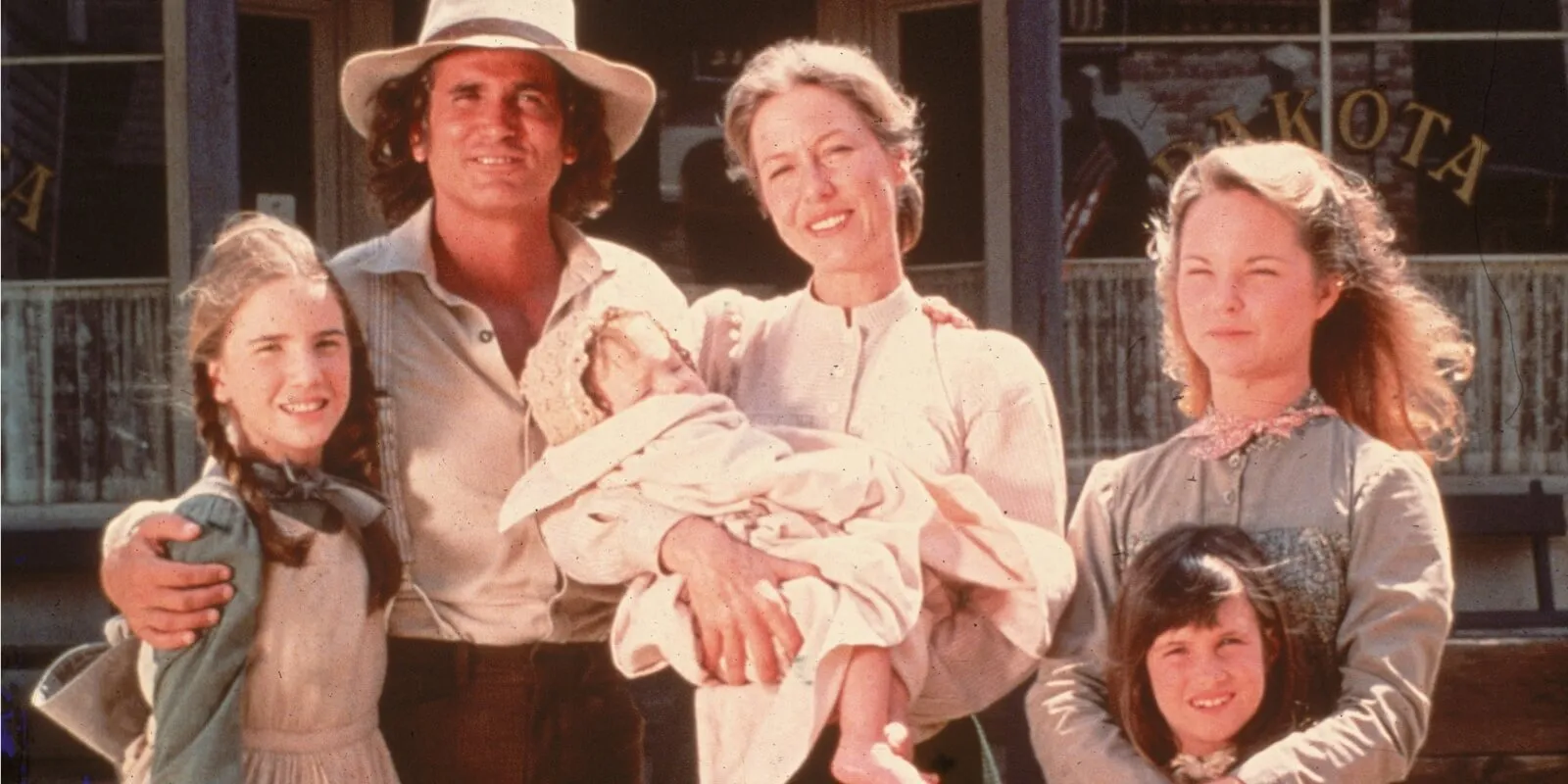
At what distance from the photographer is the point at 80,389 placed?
20.0 ft

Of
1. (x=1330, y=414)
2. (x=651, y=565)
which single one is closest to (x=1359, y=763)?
(x=1330, y=414)

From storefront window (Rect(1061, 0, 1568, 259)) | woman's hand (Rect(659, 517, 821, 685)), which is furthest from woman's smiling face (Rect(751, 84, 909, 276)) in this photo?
storefront window (Rect(1061, 0, 1568, 259))

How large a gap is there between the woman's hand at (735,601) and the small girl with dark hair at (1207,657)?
1.35 feet

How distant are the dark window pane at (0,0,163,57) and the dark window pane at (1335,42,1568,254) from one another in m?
3.38

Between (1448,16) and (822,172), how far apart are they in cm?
385

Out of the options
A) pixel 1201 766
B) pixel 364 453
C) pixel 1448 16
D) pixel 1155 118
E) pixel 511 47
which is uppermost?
pixel 1448 16

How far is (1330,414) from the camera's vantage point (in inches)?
101

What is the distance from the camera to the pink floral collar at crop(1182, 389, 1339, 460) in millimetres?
2566

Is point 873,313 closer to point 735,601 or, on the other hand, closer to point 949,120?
point 735,601

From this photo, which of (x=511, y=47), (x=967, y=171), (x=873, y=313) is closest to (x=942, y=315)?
(x=873, y=313)

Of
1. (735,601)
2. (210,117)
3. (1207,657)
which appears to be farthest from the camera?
(210,117)

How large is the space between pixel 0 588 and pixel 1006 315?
274cm

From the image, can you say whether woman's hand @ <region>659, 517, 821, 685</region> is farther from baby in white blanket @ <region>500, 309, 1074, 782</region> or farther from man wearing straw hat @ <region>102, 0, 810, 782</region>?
man wearing straw hat @ <region>102, 0, 810, 782</region>

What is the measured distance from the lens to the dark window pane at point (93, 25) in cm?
598
